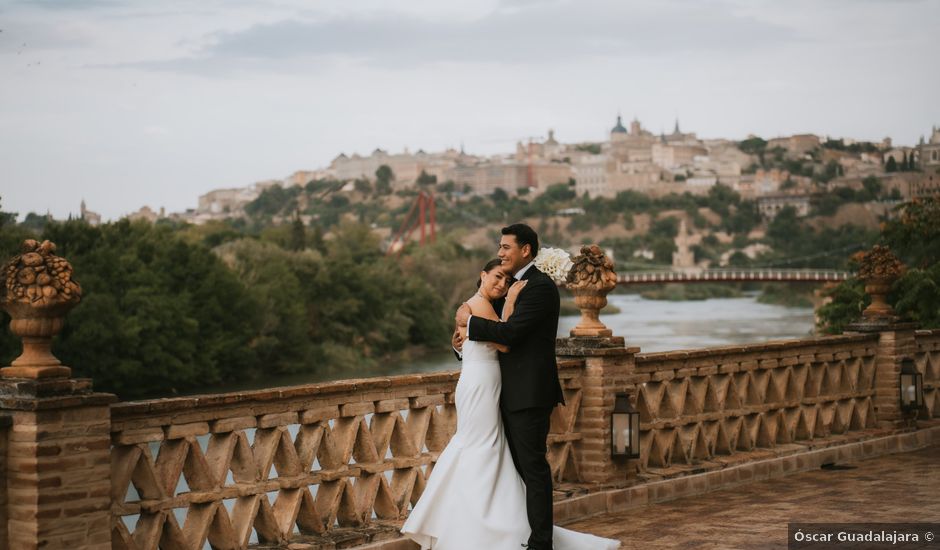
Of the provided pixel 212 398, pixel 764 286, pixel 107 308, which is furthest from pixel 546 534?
pixel 764 286

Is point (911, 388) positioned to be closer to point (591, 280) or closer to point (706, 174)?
point (591, 280)

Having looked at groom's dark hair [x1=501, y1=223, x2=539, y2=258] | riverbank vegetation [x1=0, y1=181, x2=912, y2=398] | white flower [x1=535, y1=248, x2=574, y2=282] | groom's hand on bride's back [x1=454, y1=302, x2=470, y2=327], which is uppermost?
groom's dark hair [x1=501, y1=223, x2=539, y2=258]

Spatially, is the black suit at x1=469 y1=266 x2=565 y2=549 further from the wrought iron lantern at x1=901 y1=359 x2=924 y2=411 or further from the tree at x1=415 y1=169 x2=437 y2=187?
the tree at x1=415 y1=169 x2=437 y2=187

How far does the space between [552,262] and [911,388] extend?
4965 mm

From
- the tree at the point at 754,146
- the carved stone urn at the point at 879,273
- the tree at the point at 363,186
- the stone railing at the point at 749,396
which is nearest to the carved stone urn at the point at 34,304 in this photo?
the stone railing at the point at 749,396

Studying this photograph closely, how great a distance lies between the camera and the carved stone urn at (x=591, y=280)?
7.25 meters

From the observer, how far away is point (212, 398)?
5250 mm

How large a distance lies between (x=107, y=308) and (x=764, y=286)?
4927cm

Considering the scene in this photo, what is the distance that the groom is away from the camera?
5.36 meters

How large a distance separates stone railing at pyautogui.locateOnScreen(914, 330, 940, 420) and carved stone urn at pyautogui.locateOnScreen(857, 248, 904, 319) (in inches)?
20.1

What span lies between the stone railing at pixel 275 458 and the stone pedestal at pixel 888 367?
4.64m

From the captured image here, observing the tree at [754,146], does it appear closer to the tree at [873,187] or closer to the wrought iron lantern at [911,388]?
the tree at [873,187]

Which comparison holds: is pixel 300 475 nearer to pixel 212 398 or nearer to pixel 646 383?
pixel 212 398

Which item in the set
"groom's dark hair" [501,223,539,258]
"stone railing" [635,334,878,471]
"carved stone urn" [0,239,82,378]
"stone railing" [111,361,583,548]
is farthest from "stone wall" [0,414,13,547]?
"stone railing" [635,334,878,471]
